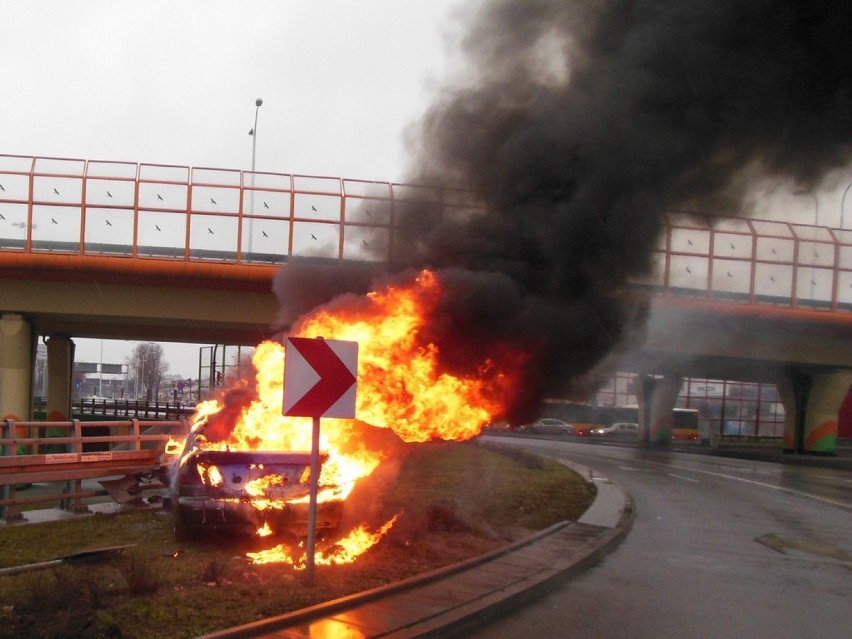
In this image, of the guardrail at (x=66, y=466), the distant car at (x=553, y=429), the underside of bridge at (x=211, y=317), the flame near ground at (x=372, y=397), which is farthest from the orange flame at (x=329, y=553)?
the distant car at (x=553, y=429)

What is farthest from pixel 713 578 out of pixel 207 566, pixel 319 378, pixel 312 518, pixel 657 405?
pixel 657 405

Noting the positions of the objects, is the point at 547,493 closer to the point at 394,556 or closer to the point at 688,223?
the point at 688,223

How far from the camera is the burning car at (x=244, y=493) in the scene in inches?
332

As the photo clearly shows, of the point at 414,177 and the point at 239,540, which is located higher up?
the point at 414,177

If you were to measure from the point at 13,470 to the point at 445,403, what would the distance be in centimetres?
557

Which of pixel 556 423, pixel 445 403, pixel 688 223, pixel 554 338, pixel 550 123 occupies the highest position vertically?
pixel 550 123

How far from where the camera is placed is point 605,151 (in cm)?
1147

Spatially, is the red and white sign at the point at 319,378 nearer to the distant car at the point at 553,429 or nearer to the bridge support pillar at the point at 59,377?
the bridge support pillar at the point at 59,377

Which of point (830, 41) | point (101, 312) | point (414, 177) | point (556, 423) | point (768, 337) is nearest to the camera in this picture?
point (830, 41)

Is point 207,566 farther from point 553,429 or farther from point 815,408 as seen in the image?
point 553,429

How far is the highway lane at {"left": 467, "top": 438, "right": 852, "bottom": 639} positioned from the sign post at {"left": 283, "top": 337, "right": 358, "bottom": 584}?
2.06 m

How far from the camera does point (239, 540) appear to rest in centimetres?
866

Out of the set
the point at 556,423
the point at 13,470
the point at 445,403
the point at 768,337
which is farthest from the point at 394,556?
the point at 556,423

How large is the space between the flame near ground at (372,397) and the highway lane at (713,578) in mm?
2517
